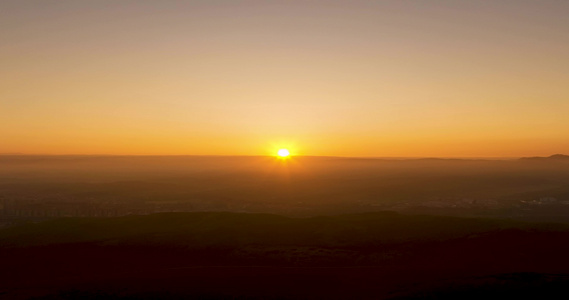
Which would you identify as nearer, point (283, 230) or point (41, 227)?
point (283, 230)

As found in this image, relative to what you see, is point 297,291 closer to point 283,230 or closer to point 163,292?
point 163,292

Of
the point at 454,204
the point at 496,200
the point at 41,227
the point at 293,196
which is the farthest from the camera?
the point at 293,196

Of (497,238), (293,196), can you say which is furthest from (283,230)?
(293,196)

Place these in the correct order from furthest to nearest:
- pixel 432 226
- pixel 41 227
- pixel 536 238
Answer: pixel 41 227 → pixel 432 226 → pixel 536 238

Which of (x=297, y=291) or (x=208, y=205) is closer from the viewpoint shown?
(x=297, y=291)

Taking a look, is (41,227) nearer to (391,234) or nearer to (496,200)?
(391,234)

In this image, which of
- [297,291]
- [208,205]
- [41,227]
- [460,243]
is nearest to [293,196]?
[208,205]
